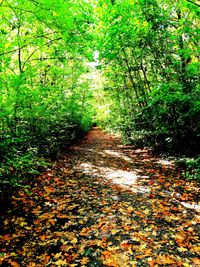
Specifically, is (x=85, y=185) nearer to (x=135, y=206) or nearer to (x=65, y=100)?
(x=135, y=206)

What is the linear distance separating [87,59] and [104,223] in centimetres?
806

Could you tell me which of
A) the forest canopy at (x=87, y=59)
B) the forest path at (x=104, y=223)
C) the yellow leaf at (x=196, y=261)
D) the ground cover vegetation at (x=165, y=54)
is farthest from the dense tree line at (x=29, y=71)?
the yellow leaf at (x=196, y=261)

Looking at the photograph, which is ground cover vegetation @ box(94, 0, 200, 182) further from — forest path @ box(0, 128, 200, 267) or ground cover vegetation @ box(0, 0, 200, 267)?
forest path @ box(0, 128, 200, 267)

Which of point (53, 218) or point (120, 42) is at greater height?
point (120, 42)

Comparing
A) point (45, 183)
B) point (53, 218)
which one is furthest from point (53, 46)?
point (53, 218)

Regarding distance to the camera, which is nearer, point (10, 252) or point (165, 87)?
point (10, 252)

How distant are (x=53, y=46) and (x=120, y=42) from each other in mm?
4613

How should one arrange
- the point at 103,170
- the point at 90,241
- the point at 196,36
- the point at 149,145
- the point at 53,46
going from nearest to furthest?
the point at 90,241
the point at 196,36
the point at 53,46
the point at 103,170
the point at 149,145

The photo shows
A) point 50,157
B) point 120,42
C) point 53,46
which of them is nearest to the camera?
point 53,46

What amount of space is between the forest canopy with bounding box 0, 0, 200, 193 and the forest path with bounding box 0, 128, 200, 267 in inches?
38.9

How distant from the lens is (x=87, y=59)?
34.1 ft

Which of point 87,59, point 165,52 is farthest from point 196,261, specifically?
point 87,59

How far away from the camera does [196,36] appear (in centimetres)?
751

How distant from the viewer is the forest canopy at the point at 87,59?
5509mm
